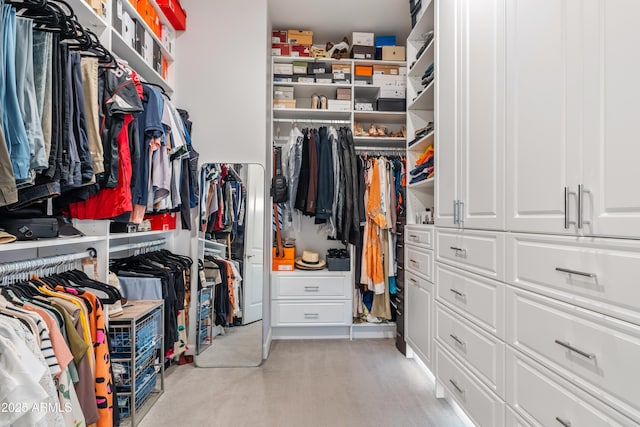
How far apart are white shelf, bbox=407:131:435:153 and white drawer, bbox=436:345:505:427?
140 cm

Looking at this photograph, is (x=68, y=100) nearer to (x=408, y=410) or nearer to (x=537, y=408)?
(x=537, y=408)

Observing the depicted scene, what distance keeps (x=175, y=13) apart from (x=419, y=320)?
115 inches

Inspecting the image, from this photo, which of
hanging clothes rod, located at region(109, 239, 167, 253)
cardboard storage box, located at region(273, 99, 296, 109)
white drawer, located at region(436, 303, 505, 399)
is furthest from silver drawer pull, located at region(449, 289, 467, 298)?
cardboard storage box, located at region(273, 99, 296, 109)

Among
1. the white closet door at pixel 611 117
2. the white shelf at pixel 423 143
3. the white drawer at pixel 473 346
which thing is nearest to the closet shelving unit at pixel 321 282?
the white shelf at pixel 423 143

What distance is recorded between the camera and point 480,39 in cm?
165

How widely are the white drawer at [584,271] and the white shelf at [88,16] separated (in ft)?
7.22

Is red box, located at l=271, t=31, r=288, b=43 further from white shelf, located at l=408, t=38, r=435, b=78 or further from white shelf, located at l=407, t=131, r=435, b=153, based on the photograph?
white shelf, located at l=407, t=131, r=435, b=153

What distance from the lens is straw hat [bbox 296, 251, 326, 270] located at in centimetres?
313

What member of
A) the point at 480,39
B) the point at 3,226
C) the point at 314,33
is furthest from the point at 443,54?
the point at 3,226

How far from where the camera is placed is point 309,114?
3.38m

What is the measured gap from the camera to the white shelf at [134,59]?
6.57 feet

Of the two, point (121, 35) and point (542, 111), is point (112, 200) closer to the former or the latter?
point (121, 35)

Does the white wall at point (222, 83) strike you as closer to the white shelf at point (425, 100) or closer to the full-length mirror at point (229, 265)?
the full-length mirror at point (229, 265)

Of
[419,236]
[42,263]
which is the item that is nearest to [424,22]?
[419,236]
